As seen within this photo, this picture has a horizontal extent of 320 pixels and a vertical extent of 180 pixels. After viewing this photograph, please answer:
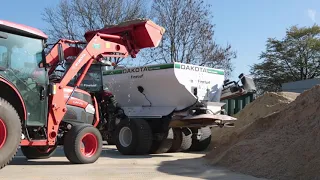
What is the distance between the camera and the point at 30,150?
35.1 feet

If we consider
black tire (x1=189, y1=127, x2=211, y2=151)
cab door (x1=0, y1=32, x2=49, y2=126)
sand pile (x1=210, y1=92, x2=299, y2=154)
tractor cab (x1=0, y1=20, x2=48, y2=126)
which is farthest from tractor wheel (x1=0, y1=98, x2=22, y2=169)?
sand pile (x1=210, y1=92, x2=299, y2=154)

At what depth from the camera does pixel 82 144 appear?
9.82 meters

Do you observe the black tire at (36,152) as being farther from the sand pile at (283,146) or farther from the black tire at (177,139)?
the sand pile at (283,146)

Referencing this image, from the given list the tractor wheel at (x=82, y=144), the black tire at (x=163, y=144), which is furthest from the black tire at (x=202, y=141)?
the tractor wheel at (x=82, y=144)

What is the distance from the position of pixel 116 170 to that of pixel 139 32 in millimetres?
4192

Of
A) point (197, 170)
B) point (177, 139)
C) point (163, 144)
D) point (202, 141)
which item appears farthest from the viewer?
point (202, 141)

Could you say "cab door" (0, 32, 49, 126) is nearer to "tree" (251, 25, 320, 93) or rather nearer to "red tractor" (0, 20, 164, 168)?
"red tractor" (0, 20, 164, 168)

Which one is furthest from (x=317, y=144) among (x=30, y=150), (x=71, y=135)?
(x=30, y=150)

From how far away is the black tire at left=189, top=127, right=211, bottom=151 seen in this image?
13.5m

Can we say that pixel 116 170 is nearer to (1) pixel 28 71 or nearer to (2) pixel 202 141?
(1) pixel 28 71

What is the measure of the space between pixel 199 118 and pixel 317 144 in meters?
4.19

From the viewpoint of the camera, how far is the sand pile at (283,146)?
26.0ft

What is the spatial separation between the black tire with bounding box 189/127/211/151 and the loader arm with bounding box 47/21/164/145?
3.54 meters

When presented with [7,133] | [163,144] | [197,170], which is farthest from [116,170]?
[163,144]
